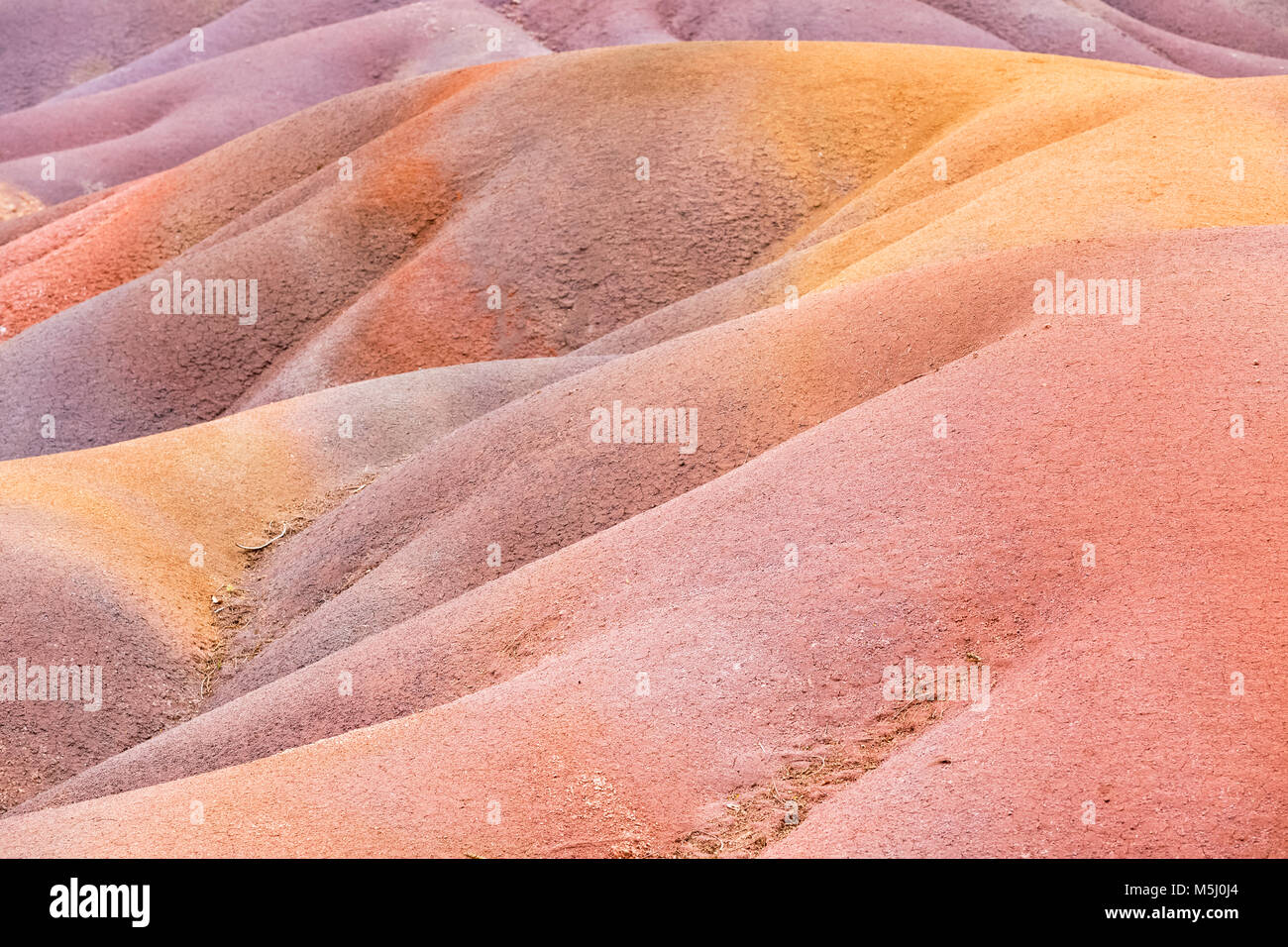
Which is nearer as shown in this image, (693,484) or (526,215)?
(693,484)

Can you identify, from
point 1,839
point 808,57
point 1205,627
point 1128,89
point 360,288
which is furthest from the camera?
point 808,57

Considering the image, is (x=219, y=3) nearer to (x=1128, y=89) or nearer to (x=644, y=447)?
(x=1128, y=89)

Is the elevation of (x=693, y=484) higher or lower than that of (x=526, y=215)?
lower

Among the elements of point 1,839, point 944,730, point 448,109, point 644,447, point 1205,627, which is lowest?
point 1,839

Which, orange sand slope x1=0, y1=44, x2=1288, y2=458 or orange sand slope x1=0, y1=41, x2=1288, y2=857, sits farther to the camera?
orange sand slope x1=0, y1=44, x2=1288, y2=458

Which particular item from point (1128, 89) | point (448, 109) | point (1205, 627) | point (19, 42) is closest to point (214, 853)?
point (1205, 627)

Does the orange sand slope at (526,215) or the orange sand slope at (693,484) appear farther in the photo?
the orange sand slope at (526,215)

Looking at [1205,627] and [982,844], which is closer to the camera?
[982,844]

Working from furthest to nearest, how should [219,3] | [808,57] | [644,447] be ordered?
[219,3], [808,57], [644,447]
